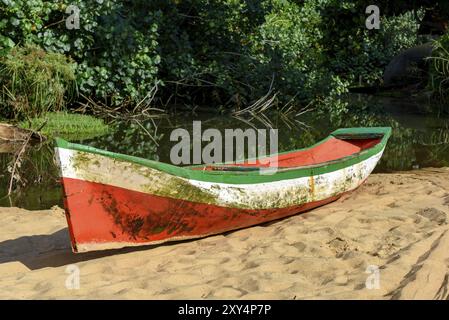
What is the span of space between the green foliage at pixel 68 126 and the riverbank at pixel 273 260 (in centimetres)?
567

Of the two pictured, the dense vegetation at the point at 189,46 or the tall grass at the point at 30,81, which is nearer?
the tall grass at the point at 30,81

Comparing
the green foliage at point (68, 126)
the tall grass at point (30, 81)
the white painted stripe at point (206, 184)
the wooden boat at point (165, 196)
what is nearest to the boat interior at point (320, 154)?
the white painted stripe at point (206, 184)

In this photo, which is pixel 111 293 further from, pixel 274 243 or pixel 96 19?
pixel 96 19

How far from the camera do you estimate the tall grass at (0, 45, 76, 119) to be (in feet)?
43.6

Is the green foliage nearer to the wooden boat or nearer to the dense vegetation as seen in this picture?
the dense vegetation

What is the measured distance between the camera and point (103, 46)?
16.1 metres

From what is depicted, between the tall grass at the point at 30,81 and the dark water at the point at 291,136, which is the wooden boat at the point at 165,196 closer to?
the dark water at the point at 291,136

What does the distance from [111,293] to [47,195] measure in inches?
172

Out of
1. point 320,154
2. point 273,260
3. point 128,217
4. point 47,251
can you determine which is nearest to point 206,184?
point 128,217

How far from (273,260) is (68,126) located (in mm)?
9055

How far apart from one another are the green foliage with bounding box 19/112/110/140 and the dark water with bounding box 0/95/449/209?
1.19 feet

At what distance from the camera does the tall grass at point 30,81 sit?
1330cm

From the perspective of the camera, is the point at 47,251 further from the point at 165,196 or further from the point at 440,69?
the point at 440,69

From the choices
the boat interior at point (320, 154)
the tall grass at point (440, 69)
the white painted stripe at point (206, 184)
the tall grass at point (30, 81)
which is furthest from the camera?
the tall grass at point (440, 69)
